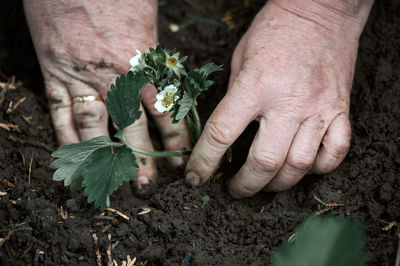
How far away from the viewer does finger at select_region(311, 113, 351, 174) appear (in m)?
1.77

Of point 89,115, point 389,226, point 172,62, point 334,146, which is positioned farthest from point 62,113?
point 389,226

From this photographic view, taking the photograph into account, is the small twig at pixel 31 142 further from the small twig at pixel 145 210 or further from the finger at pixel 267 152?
the finger at pixel 267 152

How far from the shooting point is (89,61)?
2.02m

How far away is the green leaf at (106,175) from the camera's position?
1454 millimetres

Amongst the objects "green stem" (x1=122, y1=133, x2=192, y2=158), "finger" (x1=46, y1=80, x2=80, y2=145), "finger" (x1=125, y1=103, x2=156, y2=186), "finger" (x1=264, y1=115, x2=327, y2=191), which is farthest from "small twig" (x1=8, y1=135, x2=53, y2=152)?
"finger" (x1=264, y1=115, x2=327, y2=191)

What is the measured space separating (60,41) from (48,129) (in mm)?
515

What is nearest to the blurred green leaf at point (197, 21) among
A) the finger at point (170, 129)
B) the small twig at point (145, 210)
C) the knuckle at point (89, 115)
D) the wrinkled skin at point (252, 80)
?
the wrinkled skin at point (252, 80)

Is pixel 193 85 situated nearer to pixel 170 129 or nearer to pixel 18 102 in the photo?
pixel 170 129

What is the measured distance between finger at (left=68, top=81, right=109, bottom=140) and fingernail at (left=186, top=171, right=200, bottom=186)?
59 centimetres

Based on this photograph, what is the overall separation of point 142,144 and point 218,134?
54 cm

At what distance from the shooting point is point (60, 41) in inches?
81.1

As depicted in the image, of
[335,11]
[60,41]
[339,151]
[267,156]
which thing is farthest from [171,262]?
[335,11]

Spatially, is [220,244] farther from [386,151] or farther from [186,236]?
[386,151]

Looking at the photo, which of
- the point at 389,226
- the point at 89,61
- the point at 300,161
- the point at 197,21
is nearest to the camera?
the point at 389,226
